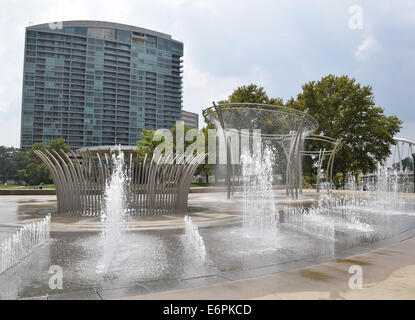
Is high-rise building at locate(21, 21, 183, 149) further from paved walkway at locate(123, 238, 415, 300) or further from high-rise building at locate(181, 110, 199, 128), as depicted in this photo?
paved walkway at locate(123, 238, 415, 300)

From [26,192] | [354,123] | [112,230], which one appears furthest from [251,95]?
[112,230]

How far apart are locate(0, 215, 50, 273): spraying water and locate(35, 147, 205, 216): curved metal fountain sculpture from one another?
228cm

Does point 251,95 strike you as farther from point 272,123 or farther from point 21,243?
point 21,243

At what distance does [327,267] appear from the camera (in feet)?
15.0

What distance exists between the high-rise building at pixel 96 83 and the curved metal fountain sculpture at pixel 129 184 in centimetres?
9612

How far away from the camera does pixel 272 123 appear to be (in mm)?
20625

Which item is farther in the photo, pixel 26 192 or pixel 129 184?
pixel 26 192

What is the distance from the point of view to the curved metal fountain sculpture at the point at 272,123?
1702cm

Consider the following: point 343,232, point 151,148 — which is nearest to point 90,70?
point 151,148

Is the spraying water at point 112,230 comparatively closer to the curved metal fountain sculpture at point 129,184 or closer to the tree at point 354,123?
the curved metal fountain sculpture at point 129,184

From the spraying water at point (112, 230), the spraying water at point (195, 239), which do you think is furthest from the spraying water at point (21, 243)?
the spraying water at point (195, 239)

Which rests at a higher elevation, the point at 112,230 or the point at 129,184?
the point at 129,184

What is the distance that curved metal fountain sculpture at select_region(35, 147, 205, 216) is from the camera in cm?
1046

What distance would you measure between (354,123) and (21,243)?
31.8 m
